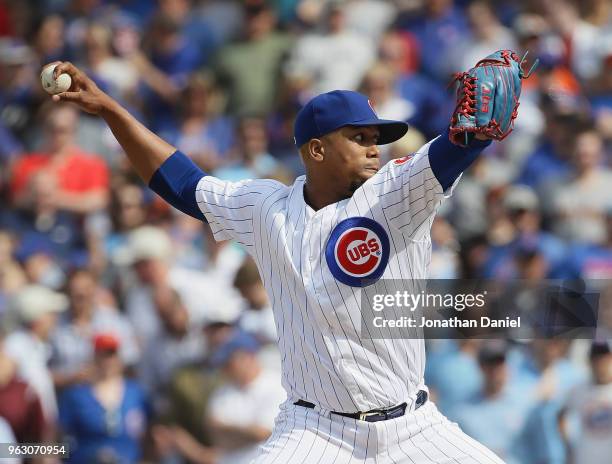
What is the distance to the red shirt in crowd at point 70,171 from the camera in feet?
28.8

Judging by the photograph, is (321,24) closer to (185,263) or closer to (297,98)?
(297,98)

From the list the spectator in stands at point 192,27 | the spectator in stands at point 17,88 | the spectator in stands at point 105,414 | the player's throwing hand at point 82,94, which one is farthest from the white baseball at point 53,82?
the spectator in stands at point 192,27

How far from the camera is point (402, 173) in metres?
3.97

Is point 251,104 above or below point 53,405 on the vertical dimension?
above

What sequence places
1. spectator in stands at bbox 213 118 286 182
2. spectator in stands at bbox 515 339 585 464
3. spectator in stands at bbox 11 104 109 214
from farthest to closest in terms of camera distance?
spectator in stands at bbox 11 104 109 214 < spectator in stands at bbox 213 118 286 182 < spectator in stands at bbox 515 339 585 464

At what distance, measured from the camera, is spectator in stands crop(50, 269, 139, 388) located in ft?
24.2

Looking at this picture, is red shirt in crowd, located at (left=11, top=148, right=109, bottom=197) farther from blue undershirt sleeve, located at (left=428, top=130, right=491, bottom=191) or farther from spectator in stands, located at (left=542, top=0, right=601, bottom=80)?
blue undershirt sleeve, located at (left=428, top=130, right=491, bottom=191)

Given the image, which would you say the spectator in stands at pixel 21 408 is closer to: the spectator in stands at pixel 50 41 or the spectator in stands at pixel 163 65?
the spectator in stands at pixel 163 65

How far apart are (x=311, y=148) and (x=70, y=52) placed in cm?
626

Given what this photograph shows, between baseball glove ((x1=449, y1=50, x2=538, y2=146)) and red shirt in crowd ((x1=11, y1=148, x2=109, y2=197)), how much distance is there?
5.39 m

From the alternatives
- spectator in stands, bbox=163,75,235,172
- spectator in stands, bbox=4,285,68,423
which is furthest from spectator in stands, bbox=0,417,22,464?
spectator in stands, bbox=163,75,235,172

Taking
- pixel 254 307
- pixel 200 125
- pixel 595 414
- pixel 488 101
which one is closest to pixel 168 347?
pixel 254 307

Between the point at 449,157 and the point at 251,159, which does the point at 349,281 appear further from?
the point at 251,159

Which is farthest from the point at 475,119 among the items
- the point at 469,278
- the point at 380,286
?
the point at 469,278
